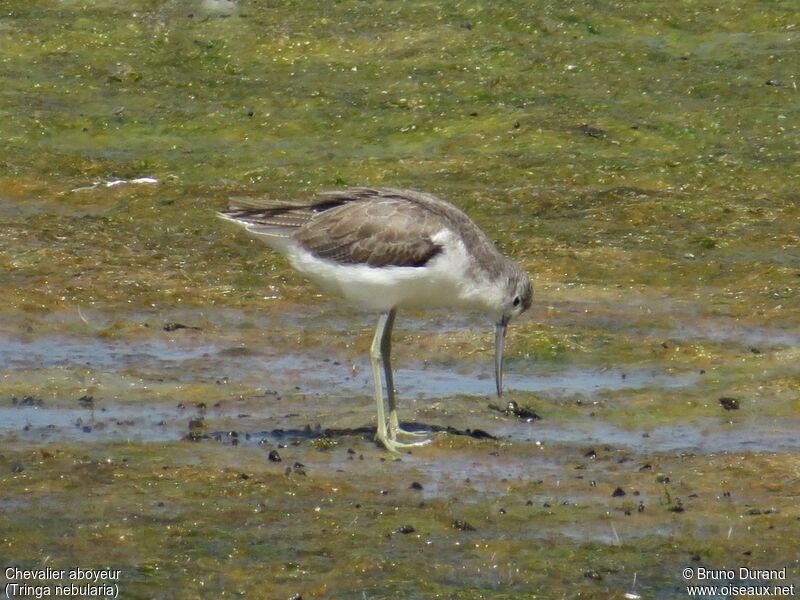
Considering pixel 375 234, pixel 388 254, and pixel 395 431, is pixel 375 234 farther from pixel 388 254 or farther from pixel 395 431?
pixel 395 431

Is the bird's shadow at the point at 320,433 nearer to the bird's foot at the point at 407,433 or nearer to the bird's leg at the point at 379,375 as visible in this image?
the bird's foot at the point at 407,433

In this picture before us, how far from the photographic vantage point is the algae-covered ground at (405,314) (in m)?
8.44

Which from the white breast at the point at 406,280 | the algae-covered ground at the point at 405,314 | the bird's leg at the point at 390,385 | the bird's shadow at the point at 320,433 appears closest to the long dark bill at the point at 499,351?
the algae-covered ground at the point at 405,314

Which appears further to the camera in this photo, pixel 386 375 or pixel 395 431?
pixel 386 375

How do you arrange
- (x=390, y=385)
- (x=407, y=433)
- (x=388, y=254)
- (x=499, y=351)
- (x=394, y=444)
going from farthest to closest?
(x=499, y=351) < (x=390, y=385) < (x=407, y=433) < (x=388, y=254) < (x=394, y=444)

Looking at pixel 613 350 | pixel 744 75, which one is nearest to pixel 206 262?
pixel 613 350

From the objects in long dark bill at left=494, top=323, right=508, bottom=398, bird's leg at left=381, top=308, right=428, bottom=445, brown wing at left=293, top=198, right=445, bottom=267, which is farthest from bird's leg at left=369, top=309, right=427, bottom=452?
long dark bill at left=494, top=323, right=508, bottom=398

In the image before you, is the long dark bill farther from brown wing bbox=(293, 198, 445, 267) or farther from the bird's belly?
brown wing bbox=(293, 198, 445, 267)

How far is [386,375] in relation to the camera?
36.4ft

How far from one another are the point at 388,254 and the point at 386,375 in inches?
39.4

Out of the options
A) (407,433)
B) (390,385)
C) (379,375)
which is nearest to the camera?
(407,433)

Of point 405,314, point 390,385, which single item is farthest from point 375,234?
point 405,314

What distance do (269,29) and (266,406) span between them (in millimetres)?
11610

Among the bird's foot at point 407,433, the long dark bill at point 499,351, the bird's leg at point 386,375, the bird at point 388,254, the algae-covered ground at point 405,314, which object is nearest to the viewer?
the algae-covered ground at point 405,314
